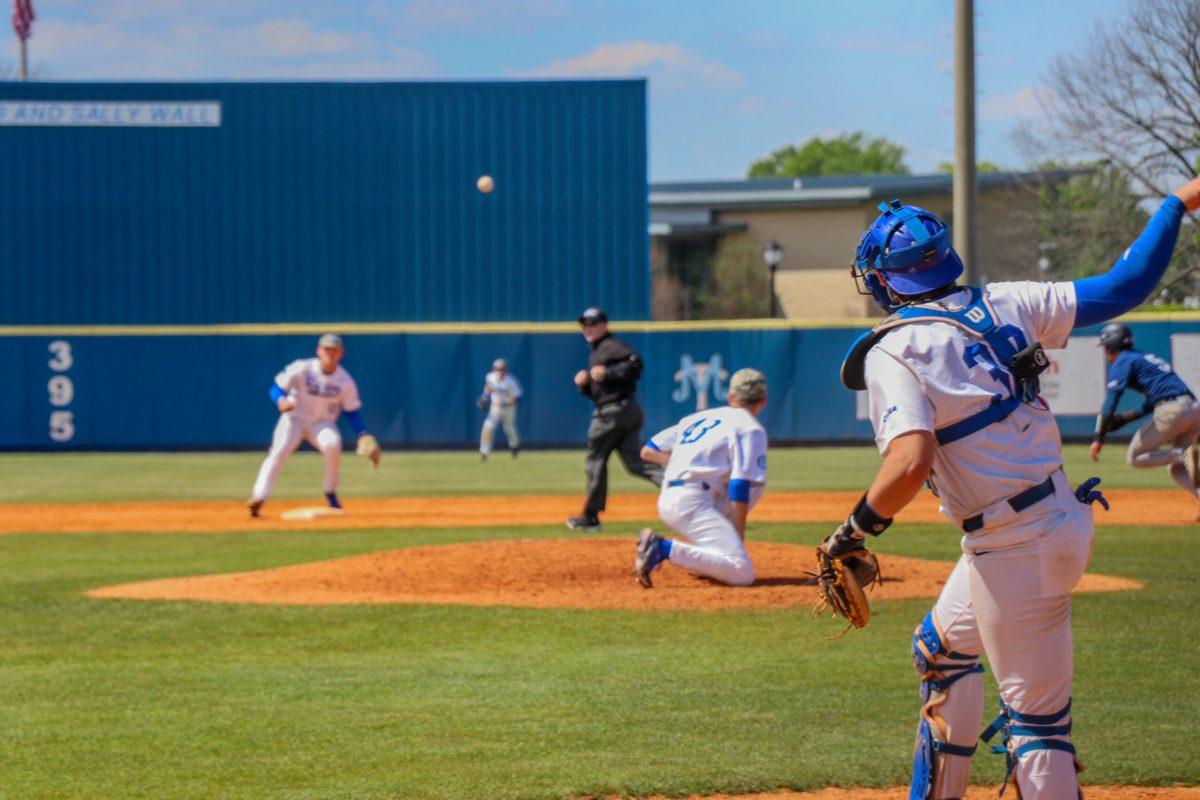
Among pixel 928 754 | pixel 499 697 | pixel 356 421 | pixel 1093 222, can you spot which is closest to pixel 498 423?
pixel 356 421

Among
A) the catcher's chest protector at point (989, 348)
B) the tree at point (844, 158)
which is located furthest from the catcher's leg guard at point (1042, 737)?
the tree at point (844, 158)

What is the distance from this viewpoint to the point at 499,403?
2758cm

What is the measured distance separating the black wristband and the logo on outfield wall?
2525 cm

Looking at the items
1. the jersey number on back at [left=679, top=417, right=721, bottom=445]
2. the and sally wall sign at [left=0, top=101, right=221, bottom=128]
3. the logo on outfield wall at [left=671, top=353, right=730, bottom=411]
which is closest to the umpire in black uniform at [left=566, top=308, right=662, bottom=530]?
the jersey number on back at [left=679, top=417, right=721, bottom=445]

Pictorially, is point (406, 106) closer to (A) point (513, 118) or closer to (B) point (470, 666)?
(A) point (513, 118)

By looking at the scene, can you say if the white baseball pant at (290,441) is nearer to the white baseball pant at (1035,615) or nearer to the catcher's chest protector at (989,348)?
the catcher's chest protector at (989,348)

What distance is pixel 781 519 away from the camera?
1562cm

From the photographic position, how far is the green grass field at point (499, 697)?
5895 millimetres

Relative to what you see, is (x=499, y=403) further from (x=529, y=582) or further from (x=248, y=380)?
(x=529, y=582)

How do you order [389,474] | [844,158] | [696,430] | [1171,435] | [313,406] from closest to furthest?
[696,430]
[1171,435]
[313,406]
[389,474]
[844,158]

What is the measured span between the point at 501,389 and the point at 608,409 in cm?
1391

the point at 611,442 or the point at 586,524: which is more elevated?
the point at 611,442

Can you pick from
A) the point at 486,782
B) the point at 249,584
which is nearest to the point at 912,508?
the point at 249,584

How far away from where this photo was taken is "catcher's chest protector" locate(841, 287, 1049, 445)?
4.09 metres
